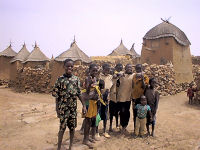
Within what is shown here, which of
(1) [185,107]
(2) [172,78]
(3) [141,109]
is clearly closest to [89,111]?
(3) [141,109]

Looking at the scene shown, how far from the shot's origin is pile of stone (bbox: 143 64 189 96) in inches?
422

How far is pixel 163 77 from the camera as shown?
1096 centimetres

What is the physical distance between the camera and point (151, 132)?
4445 millimetres

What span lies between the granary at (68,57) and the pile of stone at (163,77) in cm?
513

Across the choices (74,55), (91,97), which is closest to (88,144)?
(91,97)

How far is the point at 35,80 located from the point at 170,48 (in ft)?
35.6

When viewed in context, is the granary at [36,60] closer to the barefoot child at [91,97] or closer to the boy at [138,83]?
the boy at [138,83]

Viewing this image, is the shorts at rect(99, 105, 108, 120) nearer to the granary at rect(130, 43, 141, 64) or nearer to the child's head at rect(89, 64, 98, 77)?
the child's head at rect(89, 64, 98, 77)

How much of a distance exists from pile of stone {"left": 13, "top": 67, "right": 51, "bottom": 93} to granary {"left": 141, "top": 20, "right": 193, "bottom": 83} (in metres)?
8.42

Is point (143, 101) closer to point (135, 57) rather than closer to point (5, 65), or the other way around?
point (135, 57)

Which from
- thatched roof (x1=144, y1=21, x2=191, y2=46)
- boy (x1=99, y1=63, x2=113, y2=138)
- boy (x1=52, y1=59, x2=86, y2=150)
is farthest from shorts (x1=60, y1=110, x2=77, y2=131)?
thatched roof (x1=144, y1=21, x2=191, y2=46)

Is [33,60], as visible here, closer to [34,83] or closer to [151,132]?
[34,83]

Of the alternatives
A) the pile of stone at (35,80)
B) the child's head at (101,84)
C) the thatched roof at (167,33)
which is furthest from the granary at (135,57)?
the child's head at (101,84)

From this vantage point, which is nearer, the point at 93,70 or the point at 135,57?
the point at 93,70
